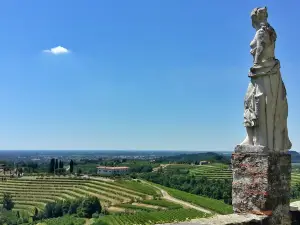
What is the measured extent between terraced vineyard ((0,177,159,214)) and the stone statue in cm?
7257

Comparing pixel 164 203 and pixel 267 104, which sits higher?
pixel 267 104

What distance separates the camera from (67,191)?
96188 mm

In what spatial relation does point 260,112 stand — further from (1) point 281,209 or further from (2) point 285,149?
(1) point 281,209

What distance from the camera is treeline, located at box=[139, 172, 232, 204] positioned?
76.2 m

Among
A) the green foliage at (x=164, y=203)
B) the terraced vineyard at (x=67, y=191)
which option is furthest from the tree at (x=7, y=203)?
the green foliage at (x=164, y=203)

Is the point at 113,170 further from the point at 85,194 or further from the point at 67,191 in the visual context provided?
the point at 85,194

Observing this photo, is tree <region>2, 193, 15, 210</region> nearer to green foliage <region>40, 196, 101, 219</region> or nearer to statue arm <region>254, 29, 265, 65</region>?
green foliage <region>40, 196, 101, 219</region>

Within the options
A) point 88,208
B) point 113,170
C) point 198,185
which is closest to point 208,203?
point 88,208

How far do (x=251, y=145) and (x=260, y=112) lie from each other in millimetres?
463

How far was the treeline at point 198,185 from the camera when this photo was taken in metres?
76.2

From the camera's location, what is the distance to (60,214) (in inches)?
3063

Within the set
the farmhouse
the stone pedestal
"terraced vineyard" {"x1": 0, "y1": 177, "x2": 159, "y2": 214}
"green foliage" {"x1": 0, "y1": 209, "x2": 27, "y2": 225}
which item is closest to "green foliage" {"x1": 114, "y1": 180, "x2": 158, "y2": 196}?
"terraced vineyard" {"x1": 0, "y1": 177, "x2": 159, "y2": 214}

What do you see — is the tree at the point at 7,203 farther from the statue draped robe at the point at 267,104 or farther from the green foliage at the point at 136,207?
the statue draped robe at the point at 267,104

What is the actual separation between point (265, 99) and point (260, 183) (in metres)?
1.13
